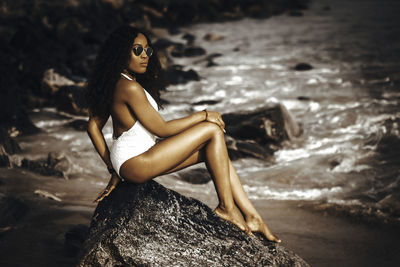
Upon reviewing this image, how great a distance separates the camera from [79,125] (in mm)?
8586

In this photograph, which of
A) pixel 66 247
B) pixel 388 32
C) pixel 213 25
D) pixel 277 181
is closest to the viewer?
pixel 66 247

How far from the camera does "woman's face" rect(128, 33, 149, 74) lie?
3316 millimetres

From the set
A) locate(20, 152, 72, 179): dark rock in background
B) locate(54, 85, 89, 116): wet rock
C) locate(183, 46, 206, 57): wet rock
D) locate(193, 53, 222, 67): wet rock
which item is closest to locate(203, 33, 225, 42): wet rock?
locate(183, 46, 206, 57): wet rock

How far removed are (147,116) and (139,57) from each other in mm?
467

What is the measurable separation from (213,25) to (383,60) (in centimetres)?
842

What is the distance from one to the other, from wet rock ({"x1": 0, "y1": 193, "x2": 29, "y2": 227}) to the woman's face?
1855 mm

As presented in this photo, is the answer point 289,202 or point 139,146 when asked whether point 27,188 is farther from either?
point 289,202

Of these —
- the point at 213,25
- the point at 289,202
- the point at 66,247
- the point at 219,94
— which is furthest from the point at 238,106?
the point at 213,25

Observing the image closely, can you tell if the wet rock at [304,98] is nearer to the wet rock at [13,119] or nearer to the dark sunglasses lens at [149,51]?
the wet rock at [13,119]

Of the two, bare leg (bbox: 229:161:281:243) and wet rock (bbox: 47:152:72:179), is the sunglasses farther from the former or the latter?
wet rock (bbox: 47:152:72:179)

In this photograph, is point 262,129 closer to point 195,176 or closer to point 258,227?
point 195,176

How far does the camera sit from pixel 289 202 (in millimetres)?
5613

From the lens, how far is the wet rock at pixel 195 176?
20.5 feet

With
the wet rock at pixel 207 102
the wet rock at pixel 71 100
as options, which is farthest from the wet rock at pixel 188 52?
the wet rock at pixel 71 100
